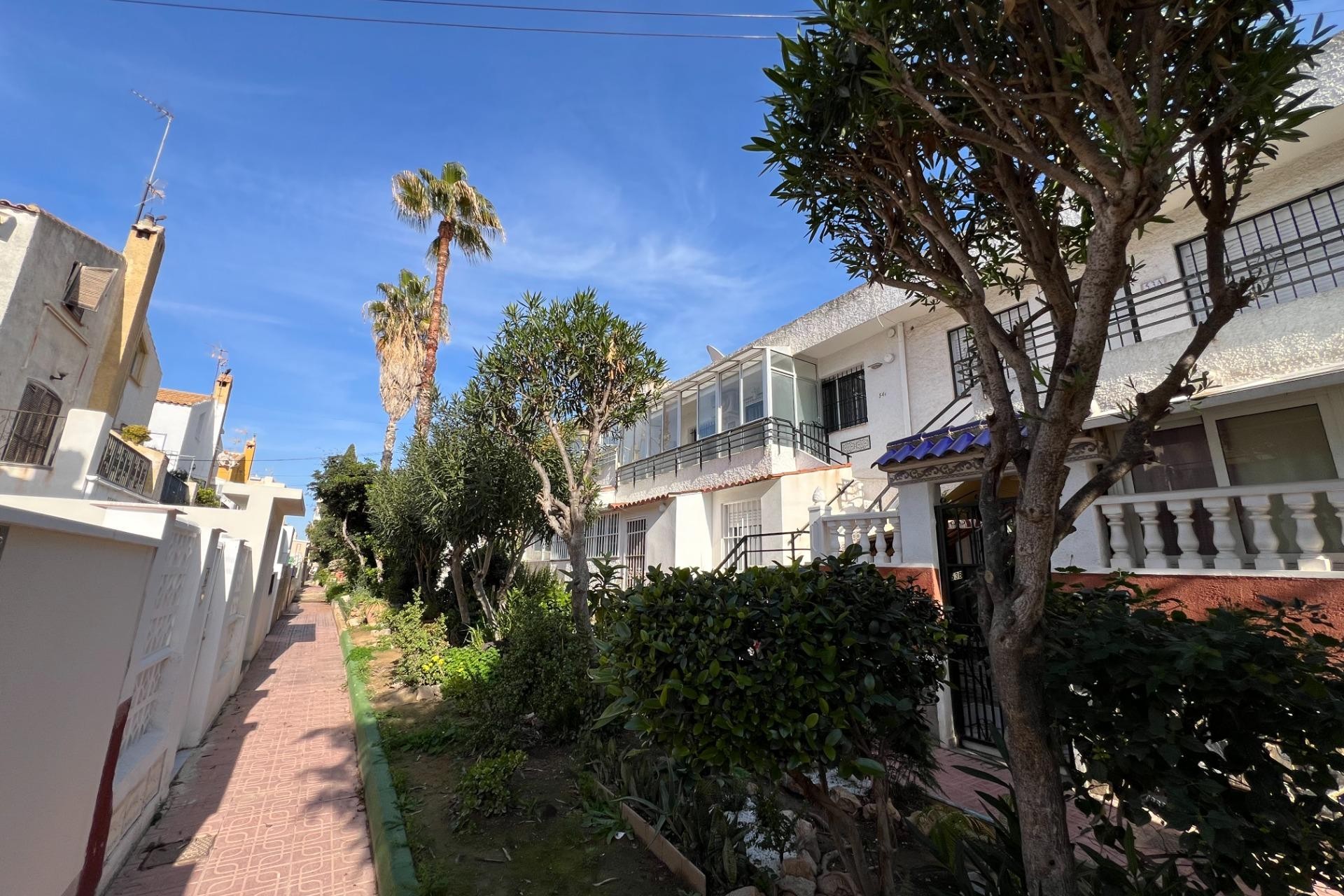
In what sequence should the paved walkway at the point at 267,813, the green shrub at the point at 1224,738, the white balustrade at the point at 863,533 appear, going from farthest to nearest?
the white balustrade at the point at 863,533, the paved walkway at the point at 267,813, the green shrub at the point at 1224,738

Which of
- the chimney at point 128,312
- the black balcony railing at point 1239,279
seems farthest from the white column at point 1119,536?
the chimney at point 128,312

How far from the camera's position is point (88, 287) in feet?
39.1

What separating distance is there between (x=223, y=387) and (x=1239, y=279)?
3891cm

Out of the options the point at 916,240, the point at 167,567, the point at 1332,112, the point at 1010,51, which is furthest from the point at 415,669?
the point at 1332,112

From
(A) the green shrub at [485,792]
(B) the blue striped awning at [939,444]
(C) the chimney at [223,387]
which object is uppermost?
(C) the chimney at [223,387]

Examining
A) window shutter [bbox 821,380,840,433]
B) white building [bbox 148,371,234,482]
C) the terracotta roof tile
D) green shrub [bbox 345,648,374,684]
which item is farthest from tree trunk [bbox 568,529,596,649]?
the terracotta roof tile

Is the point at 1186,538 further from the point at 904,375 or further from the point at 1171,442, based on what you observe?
the point at 904,375

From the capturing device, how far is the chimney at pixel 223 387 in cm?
2875

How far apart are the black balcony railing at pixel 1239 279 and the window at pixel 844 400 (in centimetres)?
427

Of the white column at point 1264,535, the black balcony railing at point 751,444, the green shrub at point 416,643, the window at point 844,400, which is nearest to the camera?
the white column at point 1264,535

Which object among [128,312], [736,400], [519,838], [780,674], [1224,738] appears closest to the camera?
[1224,738]

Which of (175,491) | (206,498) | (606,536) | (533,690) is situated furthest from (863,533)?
(206,498)

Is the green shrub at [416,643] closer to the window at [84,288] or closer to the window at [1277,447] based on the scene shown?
the window at [84,288]

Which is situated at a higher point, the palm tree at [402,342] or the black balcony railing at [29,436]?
the palm tree at [402,342]
